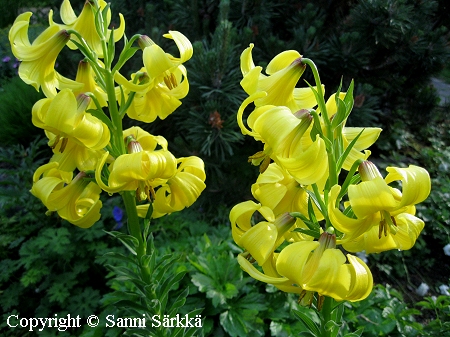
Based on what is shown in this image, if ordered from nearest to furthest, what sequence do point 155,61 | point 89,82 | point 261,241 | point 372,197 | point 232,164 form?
point 372,197
point 261,241
point 155,61
point 89,82
point 232,164

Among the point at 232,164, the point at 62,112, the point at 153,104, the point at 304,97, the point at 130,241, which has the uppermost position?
the point at 304,97

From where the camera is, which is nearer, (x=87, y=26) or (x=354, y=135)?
(x=354, y=135)

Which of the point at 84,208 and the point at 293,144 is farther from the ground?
the point at 293,144

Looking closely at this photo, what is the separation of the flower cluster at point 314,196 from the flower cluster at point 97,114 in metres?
0.27

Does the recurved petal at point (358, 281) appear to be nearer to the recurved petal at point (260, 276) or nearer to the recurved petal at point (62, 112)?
the recurved petal at point (260, 276)

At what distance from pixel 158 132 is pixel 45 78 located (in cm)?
181

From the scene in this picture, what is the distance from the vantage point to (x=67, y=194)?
1056 millimetres

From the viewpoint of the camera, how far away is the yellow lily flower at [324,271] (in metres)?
0.67

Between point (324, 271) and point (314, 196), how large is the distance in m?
0.18

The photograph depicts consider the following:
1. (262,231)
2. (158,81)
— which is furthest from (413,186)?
(158,81)

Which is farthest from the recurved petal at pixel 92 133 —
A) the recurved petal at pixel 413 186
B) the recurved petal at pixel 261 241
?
the recurved petal at pixel 413 186

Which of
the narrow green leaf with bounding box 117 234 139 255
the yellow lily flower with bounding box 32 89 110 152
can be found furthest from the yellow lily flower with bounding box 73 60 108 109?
the narrow green leaf with bounding box 117 234 139 255

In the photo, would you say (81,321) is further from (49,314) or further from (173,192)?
(173,192)

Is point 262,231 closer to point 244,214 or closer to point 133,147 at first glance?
point 244,214
